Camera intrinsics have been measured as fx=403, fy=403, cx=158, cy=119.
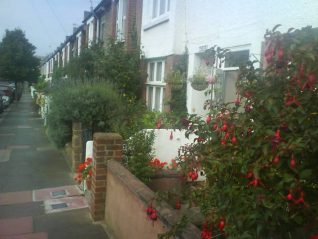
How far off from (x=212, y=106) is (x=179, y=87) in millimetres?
5842

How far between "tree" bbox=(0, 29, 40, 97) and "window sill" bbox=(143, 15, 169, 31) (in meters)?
37.7

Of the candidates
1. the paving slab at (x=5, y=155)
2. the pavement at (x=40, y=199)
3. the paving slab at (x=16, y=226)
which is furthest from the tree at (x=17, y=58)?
the paving slab at (x=16, y=226)

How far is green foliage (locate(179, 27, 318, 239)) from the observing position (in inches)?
72.7

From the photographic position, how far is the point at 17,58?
4534 cm

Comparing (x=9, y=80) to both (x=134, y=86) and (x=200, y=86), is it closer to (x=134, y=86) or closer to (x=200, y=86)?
(x=134, y=86)

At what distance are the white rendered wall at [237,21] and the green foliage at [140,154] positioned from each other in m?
2.07

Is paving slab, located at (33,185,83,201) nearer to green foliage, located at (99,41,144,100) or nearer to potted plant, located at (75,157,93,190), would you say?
potted plant, located at (75,157,93,190)

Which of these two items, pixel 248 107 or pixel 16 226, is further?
pixel 16 226

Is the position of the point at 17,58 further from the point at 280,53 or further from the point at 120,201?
the point at 280,53

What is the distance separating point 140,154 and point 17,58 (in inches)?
1693

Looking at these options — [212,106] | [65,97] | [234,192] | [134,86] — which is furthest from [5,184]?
[234,192]

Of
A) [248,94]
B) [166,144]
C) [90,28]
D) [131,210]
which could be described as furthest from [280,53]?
[90,28]

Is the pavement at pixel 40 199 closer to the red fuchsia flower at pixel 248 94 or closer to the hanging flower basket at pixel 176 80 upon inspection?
the hanging flower basket at pixel 176 80

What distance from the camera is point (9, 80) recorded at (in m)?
46.3
